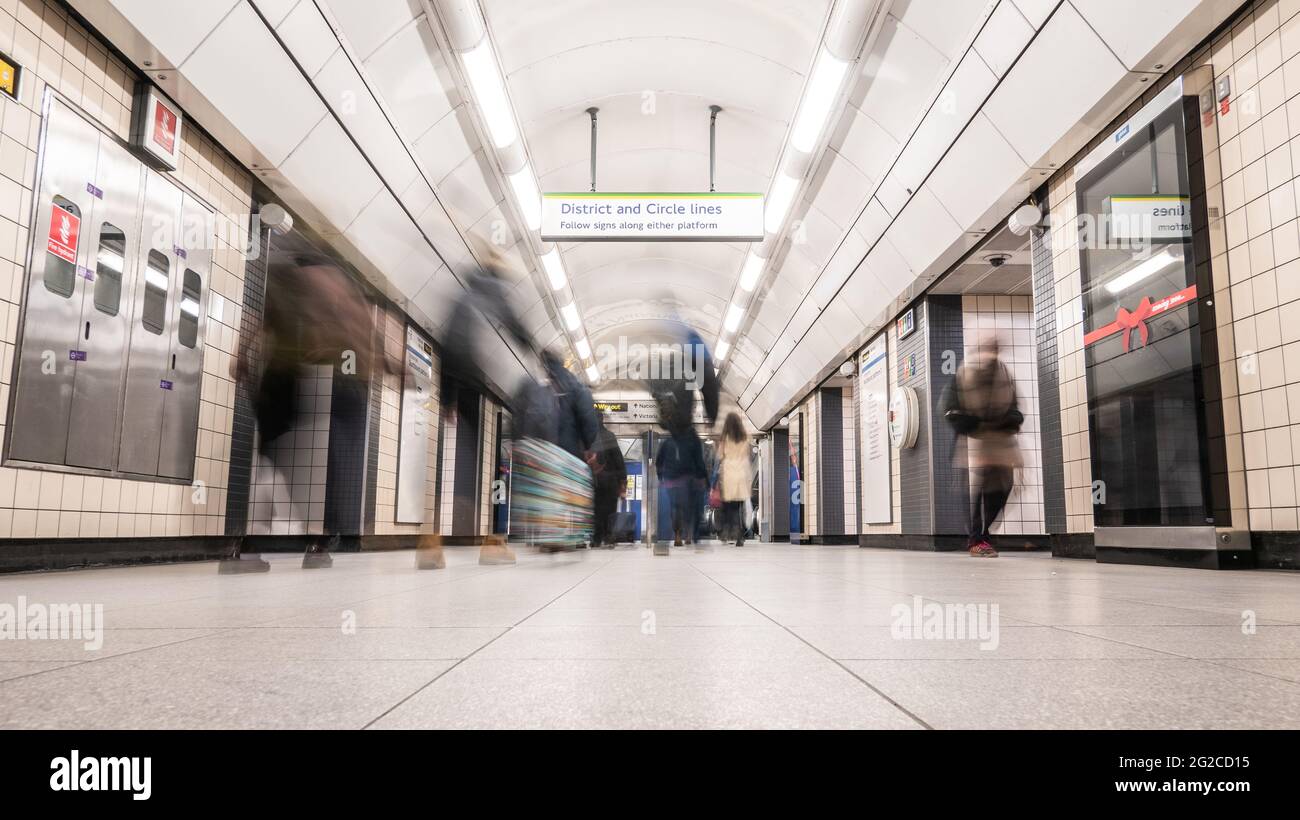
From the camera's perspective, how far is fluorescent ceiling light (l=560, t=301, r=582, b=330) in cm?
1309

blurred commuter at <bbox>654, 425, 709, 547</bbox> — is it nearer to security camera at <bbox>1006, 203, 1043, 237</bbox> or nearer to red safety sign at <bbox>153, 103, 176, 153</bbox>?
security camera at <bbox>1006, 203, 1043, 237</bbox>

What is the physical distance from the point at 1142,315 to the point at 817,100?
2.97 m

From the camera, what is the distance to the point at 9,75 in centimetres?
375

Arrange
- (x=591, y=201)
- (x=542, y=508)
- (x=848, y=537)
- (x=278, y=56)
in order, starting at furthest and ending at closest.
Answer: (x=848, y=537), (x=591, y=201), (x=542, y=508), (x=278, y=56)

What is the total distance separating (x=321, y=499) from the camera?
28.0 feet

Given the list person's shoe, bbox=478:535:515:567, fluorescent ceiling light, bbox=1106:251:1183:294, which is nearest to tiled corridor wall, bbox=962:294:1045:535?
fluorescent ceiling light, bbox=1106:251:1183:294

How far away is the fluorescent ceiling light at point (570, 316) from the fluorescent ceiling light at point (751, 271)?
2.98 metres

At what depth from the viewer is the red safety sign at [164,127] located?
4.86 meters

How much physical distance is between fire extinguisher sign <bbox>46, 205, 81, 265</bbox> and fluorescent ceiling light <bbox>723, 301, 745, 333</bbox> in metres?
10.1

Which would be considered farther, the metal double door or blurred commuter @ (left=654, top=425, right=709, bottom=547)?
blurred commuter @ (left=654, top=425, right=709, bottom=547)

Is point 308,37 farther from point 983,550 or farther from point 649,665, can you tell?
point 983,550
